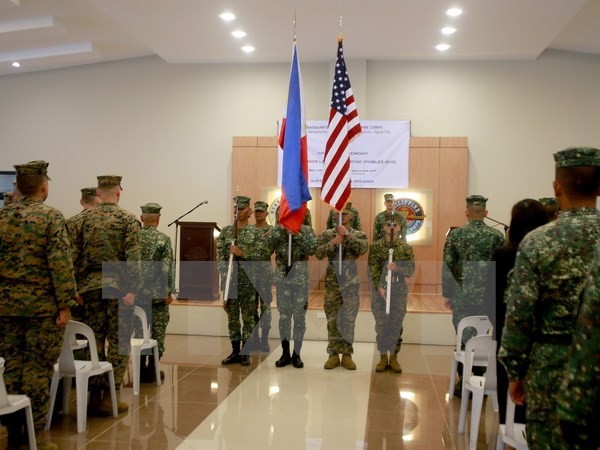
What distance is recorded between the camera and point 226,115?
11.0 meters

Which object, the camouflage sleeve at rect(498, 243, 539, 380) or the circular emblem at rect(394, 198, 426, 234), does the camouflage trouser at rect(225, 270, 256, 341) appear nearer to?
the circular emblem at rect(394, 198, 426, 234)

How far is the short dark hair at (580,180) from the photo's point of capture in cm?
224

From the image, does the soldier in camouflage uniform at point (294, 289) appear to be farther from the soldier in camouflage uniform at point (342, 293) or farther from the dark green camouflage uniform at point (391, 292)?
the dark green camouflage uniform at point (391, 292)

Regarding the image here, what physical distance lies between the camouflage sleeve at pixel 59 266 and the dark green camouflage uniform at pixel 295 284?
9.50 feet

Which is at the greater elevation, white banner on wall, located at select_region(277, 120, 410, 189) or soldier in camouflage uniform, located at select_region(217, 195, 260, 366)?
white banner on wall, located at select_region(277, 120, 410, 189)

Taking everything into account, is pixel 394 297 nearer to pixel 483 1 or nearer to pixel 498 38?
pixel 483 1

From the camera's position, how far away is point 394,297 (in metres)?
6.31

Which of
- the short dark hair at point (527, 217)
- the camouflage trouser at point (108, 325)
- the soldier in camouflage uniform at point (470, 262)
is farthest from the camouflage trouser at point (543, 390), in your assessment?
the camouflage trouser at point (108, 325)

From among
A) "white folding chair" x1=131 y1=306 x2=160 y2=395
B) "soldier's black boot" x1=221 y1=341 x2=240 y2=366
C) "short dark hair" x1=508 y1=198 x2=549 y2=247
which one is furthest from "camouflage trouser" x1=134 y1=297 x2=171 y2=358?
"short dark hair" x1=508 y1=198 x2=549 y2=247

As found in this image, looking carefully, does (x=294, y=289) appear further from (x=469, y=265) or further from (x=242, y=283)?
(x=469, y=265)

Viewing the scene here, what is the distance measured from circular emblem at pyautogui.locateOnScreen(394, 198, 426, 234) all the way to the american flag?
13.4 ft

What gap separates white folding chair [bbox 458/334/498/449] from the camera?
3.92 metres

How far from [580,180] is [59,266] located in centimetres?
284

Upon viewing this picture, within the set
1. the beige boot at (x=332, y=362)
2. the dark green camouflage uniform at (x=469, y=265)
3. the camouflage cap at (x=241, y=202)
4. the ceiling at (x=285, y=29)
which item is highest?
the ceiling at (x=285, y=29)
